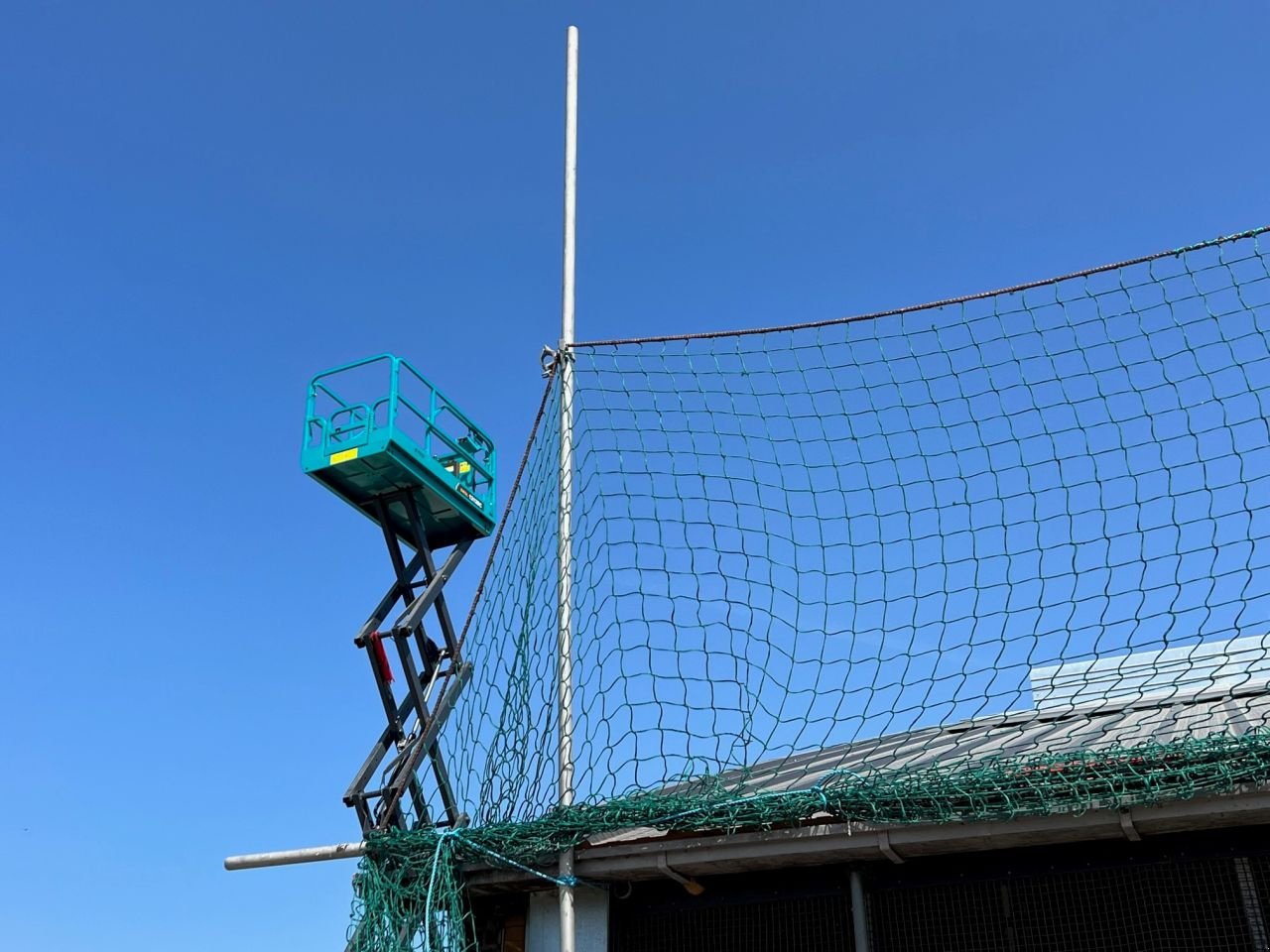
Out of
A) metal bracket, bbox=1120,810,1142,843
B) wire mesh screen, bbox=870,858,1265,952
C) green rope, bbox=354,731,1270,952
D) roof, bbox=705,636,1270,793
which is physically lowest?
wire mesh screen, bbox=870,858,1265,952

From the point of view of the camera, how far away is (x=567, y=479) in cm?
→ 759

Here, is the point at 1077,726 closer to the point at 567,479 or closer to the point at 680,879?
the point at 680,879

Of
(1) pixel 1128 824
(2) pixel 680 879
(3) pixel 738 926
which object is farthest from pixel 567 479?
(1) pixel 1128 824

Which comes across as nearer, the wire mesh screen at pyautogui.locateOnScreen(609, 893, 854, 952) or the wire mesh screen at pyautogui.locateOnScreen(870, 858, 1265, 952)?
the wire mesh screen at pyautogui.locateOnScreen(870, 858, 1265, 952)

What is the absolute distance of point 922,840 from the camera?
5875 mm

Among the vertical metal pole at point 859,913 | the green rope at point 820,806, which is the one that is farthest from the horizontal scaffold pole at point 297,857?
the vertical metal pole at point 859,913

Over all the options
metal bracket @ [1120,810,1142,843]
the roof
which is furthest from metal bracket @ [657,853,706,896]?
metal bracket @ [1120,810,1142,843]

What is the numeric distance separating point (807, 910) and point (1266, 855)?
2.26 meters

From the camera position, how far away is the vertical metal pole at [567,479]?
6.54 m

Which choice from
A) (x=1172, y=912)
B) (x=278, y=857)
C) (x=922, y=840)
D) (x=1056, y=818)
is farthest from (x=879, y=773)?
(x=278, y=857)

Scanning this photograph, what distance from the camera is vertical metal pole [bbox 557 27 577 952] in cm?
654

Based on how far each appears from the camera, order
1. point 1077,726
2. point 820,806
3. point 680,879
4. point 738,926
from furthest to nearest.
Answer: point 1077,726, point 738,926, point 680,879, point 820,806

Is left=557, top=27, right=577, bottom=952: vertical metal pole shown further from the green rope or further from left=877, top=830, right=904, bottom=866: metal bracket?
left=877, top=830, right=904, bottom=866: metal bracket

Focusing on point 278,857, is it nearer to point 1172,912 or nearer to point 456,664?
point 456,664
